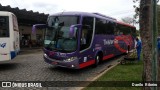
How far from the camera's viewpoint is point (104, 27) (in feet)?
50.6

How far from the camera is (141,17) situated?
19.3ft

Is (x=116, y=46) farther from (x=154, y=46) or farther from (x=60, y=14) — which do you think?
(x=154, y=46)

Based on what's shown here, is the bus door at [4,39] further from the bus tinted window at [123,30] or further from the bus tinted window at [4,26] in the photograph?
the bus tinted window at [123,30]

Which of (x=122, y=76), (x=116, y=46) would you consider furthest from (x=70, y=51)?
(x=116, y=46)

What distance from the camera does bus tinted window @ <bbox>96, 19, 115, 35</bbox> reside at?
46.3 feet

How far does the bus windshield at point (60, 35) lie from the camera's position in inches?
445

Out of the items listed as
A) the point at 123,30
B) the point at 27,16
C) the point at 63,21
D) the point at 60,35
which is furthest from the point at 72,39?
the point at 27,16

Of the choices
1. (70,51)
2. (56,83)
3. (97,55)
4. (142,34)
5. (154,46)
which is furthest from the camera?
(97,55)

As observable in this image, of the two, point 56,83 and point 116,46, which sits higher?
point 116,46

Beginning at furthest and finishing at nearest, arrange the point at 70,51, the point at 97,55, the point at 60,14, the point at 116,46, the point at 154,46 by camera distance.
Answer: the point at 116,46
the point at 97,55
the point at 60,14
the point at 70,51
the point at 154,46

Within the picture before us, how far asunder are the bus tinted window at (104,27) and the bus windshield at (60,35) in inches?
111

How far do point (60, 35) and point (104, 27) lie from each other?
4.75 metres

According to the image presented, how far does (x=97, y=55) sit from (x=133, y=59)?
7.83ft

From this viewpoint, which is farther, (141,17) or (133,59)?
(133,59)
